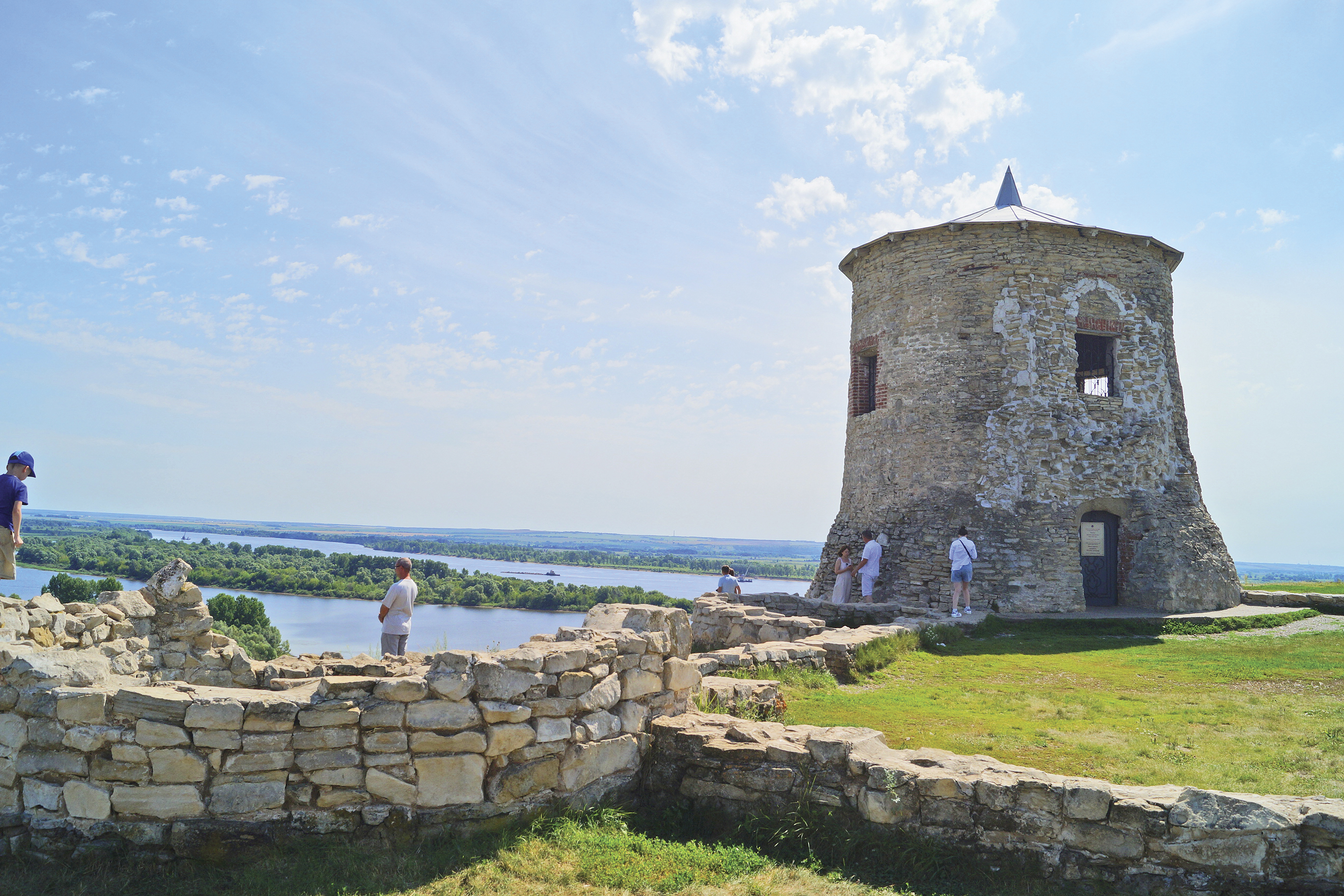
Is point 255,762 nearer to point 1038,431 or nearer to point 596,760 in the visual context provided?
point 596,760

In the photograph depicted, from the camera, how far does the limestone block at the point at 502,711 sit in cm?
497

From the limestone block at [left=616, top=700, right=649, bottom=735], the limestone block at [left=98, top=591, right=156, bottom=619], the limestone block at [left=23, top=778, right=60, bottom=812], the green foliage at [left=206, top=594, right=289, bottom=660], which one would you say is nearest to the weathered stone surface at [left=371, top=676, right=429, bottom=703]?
the limestone block at [left=616, top=700, right=649, bottom=735]

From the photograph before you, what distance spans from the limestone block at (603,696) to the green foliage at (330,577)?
2644 cm

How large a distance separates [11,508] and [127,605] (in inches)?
54.9

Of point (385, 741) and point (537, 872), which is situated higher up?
point (385, 741)

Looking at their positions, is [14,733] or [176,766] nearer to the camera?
[176,766]

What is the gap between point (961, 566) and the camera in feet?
48.1

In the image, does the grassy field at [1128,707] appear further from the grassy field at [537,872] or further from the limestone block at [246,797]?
the limestone block at [246,797]

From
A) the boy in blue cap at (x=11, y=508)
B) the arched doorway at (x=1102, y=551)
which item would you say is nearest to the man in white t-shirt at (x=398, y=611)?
the boy in blue cap at (x=11, y=508)

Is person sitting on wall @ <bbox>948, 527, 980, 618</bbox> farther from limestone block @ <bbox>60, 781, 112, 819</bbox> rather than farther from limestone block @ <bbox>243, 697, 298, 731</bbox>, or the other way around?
limestone block @ <bbox>60, 781, 112, 819</bbox>

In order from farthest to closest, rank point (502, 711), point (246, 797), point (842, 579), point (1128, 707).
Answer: point (842, 579)
point (1128, 707)
point (502, 711)
point (246, 797)

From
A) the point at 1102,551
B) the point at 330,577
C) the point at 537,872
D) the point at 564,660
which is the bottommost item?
the point at 330,577

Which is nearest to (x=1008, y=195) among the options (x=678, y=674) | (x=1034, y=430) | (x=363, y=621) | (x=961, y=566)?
(x=1034, y=430)

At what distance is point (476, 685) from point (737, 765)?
1912 mm
